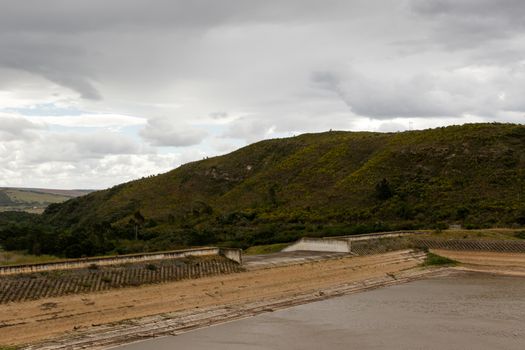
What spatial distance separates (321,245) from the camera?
42.6 meters

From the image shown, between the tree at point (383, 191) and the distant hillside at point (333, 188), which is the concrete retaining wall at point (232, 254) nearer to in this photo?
the distant hillside at point (333, 188)

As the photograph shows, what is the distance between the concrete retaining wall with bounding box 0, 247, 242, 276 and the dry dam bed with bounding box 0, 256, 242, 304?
235 millimetres

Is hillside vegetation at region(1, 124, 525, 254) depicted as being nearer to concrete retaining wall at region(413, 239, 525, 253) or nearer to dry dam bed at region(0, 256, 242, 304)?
concrete retaining wall at region(413, 239, 525, 253)

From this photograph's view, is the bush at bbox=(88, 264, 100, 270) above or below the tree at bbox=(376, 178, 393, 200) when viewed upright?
below

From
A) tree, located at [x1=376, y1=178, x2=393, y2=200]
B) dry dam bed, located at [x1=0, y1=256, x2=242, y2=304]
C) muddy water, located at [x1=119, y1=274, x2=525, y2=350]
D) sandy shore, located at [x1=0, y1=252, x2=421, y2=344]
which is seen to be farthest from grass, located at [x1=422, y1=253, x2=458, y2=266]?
tree, located at [x1=376, y1=178, x2=393, y2=200]

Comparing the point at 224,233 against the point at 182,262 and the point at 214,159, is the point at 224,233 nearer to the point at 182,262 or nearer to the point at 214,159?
the point at 182,262

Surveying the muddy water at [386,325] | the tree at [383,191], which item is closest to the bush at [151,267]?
the muddy water at [386,325]

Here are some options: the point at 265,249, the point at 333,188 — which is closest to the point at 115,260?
the point at 265,249

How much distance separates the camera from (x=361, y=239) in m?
42.0

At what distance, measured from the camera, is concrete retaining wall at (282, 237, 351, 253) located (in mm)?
41281

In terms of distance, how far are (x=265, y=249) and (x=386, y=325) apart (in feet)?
69.0

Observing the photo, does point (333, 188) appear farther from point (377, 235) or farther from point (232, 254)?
point (232, 254)

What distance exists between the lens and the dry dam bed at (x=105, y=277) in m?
24.8

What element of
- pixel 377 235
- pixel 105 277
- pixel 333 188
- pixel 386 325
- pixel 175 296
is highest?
pixel 333 188
